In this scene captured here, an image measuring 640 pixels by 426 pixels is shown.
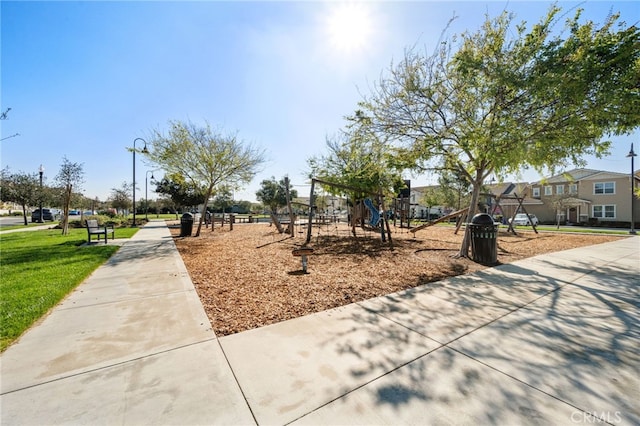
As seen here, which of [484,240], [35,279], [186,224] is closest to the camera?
[35,279]

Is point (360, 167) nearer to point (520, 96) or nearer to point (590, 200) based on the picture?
point (520, 96)

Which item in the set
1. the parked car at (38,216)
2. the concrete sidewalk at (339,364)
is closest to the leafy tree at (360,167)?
the concrete sidewalk at (339,364)

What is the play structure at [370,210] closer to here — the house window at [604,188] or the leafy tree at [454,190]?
the leafy tree at [454,190]

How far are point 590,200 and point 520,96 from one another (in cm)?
3858

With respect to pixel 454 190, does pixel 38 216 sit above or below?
below

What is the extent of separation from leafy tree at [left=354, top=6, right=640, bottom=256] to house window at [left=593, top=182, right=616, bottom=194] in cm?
3427

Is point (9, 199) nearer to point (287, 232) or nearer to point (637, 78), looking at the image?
point (287, 232)

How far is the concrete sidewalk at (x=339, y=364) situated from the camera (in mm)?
Answer: 2135

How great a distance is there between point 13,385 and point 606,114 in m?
10.3

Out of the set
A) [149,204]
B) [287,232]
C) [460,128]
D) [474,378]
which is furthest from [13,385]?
[149,204]

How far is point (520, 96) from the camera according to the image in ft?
23.0

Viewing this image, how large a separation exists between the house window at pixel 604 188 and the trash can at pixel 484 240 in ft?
124

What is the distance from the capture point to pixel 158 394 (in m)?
2.32

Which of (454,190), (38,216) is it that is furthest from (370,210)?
(38,216)
